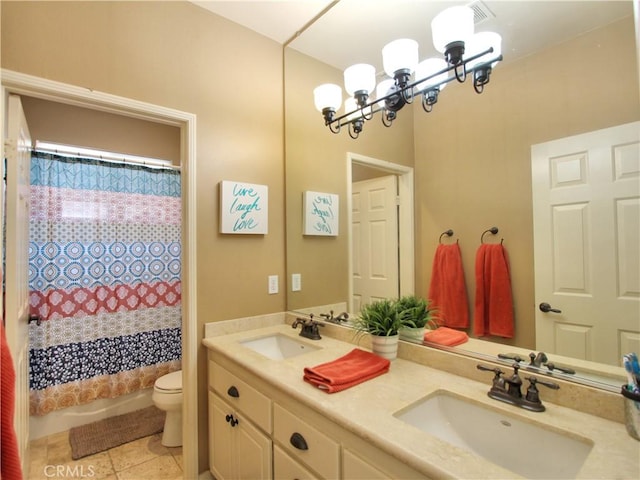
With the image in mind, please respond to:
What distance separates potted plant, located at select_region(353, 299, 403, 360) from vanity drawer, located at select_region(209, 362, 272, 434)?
1.67 ft

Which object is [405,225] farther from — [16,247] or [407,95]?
[16,247]

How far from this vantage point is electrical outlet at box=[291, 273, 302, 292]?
2.14m

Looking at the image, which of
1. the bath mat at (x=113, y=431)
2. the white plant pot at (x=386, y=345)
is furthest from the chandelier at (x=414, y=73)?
the bath mat at (x=113, y=431)

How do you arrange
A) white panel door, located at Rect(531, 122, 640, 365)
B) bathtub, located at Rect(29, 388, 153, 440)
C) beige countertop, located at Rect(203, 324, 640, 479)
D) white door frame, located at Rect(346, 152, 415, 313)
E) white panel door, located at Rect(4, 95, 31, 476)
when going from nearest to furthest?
A: beige countertop, located at Rect(203, 324, 640, 479), white panel door, located at Rect(531, 122, 640, 365), white panel door, located at Rect(4, 95, 31, 476), white door frame, located at Rect(346, 152, 415, 313), bathtub, located at Rect(29, 388, 153, 440)

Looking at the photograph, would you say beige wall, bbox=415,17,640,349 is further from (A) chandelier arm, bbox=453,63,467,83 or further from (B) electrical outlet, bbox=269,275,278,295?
(B) electrical outlet, bbox=269,275,278,295

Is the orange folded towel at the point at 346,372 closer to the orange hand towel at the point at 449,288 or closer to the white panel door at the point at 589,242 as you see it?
the orange hand towel at the point at 449,288

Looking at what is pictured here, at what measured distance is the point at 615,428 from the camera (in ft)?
2.90

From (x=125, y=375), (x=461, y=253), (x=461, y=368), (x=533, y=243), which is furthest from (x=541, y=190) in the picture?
(x=125, y=375)

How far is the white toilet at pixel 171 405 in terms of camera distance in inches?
84.0

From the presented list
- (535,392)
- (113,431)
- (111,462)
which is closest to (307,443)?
(535,392)

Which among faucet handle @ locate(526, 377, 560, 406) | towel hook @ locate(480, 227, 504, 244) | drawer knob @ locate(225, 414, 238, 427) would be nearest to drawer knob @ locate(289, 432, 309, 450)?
drawer knob @ locate(225, 414, 238, 427)

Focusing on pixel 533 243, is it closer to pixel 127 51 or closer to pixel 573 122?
pixel 573 122

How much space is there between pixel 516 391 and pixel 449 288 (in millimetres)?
475

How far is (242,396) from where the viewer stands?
1452 mm
